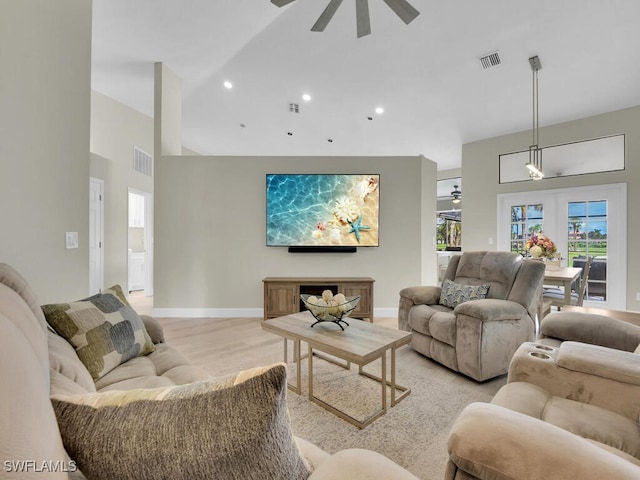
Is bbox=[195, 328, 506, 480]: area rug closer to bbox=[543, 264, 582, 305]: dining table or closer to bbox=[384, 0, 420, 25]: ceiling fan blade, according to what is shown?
bbox=[543, 264, 582, 305]: dining table

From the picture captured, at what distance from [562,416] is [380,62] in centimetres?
436

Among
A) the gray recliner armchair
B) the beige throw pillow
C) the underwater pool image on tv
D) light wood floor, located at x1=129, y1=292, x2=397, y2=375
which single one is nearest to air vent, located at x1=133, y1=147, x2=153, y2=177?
the underwater pool image on tv

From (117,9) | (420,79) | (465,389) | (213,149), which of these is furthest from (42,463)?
(213,149)

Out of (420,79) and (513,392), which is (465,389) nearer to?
(513,392)

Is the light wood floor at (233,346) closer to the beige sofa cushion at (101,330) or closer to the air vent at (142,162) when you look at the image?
the beige sofa cushion at (101,330)

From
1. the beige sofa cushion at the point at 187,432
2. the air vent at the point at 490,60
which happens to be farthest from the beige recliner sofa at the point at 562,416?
the air vent at the point at 490,60

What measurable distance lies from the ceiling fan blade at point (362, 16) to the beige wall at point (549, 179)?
4.34 meters

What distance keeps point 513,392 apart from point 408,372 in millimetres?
1309

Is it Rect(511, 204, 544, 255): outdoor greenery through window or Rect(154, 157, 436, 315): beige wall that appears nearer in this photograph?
Rect(154, 157, 436, 315): beige wall

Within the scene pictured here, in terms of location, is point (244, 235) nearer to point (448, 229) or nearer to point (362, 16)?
point (362, 16)

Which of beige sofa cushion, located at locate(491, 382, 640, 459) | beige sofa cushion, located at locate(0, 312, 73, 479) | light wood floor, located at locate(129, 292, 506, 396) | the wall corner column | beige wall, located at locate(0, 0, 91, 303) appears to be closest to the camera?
beige sofa cushion, located at locate(0, 312, 73, 479)

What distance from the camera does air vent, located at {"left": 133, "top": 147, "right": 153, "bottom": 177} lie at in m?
5.59

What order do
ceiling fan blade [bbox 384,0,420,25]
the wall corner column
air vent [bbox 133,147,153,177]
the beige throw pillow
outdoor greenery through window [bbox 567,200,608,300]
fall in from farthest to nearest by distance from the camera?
1. air vent [bbox 133,147,153,177]
2. outdoor greenery through window [bbox 567,200,608,300]
3. the wall corner column
4. the beige throw pillow
5. ceiling fan blade [bbox 384,0,420,25]

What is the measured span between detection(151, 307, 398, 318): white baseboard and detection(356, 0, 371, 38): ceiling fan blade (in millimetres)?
3328
